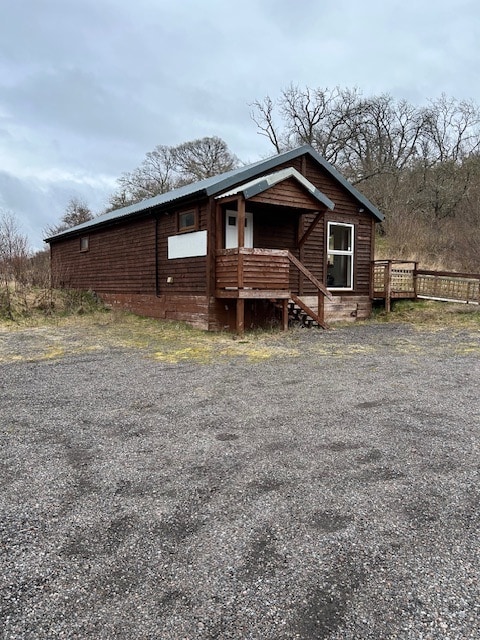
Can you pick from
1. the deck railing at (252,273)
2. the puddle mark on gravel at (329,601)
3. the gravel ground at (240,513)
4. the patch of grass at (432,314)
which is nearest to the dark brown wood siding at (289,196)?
the deck railing at (252,273)

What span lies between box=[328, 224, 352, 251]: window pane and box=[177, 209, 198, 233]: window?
14.2 feet

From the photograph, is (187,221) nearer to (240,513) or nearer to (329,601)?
(240,513)

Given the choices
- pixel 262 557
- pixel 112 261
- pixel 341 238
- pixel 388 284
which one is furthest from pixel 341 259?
pixel 262 557

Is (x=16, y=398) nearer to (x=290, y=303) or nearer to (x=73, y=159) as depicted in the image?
(x=290, y=303)

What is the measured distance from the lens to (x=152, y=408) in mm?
4430

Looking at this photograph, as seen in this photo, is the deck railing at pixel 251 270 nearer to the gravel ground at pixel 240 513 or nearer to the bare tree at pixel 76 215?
the gravel ground at pixel 240 513

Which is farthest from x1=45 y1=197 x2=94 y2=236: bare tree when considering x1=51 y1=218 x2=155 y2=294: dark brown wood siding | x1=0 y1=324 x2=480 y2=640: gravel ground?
x1=0 y1=324 x2=480 y2=640: gravel ground

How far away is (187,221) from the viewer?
418 inches

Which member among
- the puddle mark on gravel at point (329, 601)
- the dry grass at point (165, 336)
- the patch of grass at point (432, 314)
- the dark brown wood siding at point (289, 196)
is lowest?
the puddle mark on gravel at point (329, 601)

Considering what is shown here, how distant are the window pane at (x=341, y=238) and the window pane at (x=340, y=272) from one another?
261 millimetres

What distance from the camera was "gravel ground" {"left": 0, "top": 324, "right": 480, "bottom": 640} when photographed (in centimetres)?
166

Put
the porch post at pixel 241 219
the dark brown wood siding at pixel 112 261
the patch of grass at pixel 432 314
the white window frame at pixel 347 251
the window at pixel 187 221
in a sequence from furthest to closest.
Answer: the white window frame at pixel 347 251 → the dark brown wood siding at pixel 112 261 → the patch of grass at pixel 432 314 → the window at pixel 187 221 → the porch post at pixel 241 219

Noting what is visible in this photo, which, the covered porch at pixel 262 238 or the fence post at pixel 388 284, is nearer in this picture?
the covered porch at pixel 262 238

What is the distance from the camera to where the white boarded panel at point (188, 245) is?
32.8ft
